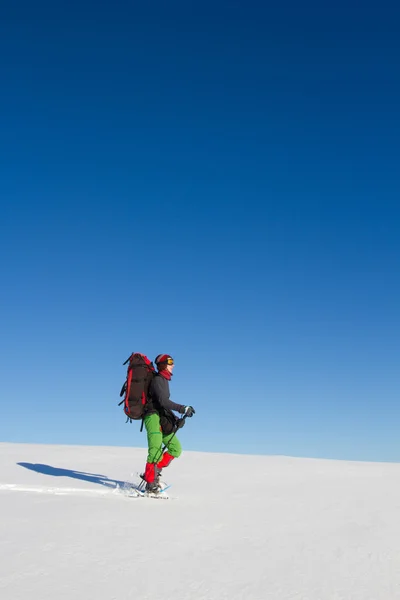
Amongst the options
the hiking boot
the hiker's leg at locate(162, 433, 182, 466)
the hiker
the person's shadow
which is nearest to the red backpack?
the hiker

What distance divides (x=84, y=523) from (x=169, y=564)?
176 cm

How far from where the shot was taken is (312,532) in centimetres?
555

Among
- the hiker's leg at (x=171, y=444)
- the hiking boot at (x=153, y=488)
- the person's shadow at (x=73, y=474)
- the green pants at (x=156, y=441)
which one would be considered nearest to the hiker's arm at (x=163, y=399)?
the green pants at (x=156, y=441)

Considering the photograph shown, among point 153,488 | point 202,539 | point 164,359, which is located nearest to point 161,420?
point 164,359

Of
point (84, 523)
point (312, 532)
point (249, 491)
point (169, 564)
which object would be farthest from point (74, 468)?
point (169, 564)

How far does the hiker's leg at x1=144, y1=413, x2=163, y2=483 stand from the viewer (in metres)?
8.30

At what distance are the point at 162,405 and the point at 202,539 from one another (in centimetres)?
350

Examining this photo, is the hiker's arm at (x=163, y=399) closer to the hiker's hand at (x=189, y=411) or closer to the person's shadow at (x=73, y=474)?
the hiker's hand at (x=189, y=411)

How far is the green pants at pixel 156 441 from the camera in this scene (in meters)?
8.41

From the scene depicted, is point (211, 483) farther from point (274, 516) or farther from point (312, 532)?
point (312, 532)

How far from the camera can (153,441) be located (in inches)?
333

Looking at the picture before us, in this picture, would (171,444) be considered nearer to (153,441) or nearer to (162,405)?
(153,441)

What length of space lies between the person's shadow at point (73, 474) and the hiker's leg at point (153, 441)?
4.04ft

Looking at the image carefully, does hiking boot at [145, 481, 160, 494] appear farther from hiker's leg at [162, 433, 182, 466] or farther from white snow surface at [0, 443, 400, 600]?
hiker's leg at [162, 433, 182, 466]
